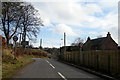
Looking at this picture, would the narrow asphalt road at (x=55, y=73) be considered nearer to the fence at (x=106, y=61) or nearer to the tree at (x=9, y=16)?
the fence at (x=106, y=61)

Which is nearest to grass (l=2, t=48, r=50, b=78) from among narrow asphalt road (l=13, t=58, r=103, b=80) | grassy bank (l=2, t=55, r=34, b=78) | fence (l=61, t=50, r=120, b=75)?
grassy bank (l=2, t=55, r=34, b=78)

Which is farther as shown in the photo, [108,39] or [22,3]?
[108,39]

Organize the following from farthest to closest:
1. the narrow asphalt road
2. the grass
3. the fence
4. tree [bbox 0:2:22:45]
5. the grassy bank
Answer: tree [bbox 0:2:22:45], the grass, the fence, the grassy bank, the narrow asphalt road

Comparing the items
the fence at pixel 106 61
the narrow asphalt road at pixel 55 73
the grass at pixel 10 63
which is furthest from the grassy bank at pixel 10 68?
the fence at pixel 106 61

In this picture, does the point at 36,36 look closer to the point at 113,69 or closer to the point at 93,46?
the point at 113,69

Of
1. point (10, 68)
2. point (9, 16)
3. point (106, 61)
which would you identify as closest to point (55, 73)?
point (106, 61)

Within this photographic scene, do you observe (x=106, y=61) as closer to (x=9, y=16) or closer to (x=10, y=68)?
(x=10, y=68)

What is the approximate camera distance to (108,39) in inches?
2940

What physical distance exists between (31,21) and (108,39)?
117ft

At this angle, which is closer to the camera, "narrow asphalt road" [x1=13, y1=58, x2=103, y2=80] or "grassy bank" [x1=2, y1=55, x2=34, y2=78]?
"narrow asphalt road" [x1=13, y1=58, x2=103, y2=80]

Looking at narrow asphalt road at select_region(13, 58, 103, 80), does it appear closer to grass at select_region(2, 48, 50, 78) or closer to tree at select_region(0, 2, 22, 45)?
grass at select_region(2, 48, 50, 78)

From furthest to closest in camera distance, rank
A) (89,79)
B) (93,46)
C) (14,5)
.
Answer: (93,46) → (14,5) → (89,79)

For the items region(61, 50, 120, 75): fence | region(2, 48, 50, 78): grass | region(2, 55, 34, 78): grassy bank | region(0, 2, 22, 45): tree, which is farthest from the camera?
region(0, 2, 22, 45): tree

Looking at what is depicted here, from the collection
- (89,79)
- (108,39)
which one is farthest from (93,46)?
(89,79)
